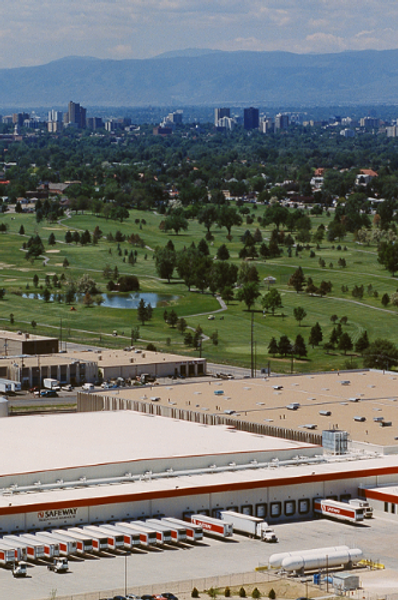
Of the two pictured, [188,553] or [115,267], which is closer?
[188,553]

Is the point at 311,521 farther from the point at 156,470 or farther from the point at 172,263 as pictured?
the point at 172,263

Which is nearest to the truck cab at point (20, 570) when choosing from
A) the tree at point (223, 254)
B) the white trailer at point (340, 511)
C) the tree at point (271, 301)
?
the white trailer at point (340, 511)

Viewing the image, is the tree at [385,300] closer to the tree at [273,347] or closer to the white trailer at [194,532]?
the tree at [273,347]

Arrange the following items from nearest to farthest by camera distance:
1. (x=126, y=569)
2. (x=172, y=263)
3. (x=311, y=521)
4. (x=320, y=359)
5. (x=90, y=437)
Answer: (x=126, y=569), (x=311, y=521), (x=90, y=437), (x=320, y=359), (x=172, y=263)

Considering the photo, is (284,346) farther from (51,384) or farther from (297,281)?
(297,281)

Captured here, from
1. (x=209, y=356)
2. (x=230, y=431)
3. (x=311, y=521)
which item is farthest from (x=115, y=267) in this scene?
(x=311, y=521)

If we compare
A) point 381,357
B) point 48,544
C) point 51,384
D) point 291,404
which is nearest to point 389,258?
point 381,357

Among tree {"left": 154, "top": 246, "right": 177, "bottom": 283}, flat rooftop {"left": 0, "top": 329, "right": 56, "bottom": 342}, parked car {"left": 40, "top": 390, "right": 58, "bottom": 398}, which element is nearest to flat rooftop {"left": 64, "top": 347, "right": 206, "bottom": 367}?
flat rooftop {"left": 0, "top": 329, "right": 56, "bottom": 342}

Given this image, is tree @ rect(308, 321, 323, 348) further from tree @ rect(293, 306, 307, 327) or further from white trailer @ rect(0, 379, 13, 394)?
white trailer @ rect(0, 379, 13, 394)
